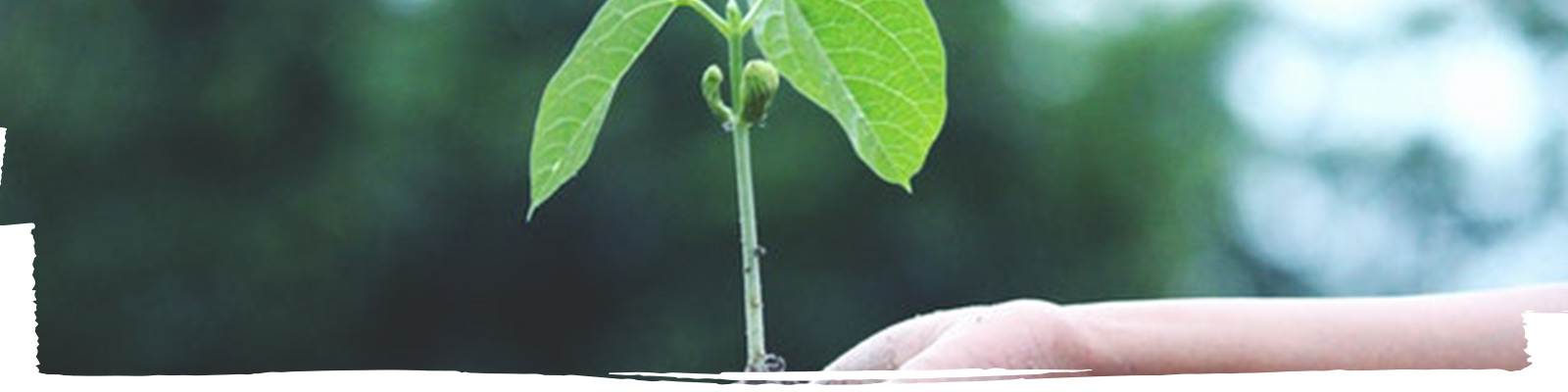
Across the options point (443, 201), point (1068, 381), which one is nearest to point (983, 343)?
point (1068, 381)

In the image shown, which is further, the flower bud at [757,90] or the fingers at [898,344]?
the fingers at [898,344]

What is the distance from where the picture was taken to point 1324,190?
1.13m

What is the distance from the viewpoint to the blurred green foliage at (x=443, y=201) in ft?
2.84

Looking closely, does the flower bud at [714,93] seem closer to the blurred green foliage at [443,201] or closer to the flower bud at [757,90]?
the flower bud at [757,90]

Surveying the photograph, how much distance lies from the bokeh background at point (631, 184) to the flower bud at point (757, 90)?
0.56m

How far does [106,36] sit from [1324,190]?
2.42ft

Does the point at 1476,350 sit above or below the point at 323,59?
below

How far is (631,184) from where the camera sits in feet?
3.34

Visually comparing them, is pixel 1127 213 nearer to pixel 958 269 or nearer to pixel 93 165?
pixel 958 269

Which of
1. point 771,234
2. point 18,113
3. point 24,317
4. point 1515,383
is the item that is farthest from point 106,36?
point 1515,383

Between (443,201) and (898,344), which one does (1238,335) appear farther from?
(443,201)

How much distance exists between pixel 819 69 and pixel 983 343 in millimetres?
78

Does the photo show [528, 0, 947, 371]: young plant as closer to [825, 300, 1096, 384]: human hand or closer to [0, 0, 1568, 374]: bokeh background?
[825, 300, 1096, 384]: human hand

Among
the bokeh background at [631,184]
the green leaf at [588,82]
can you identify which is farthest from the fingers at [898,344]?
the bokeh background at [631,184]
